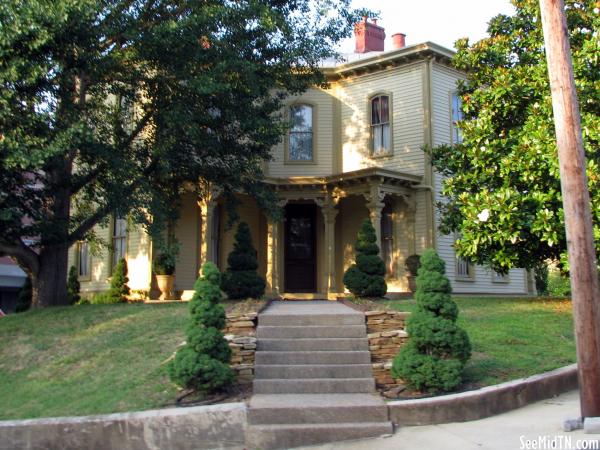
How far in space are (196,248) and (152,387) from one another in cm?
1047

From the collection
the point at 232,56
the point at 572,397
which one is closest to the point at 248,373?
the point at 572,397

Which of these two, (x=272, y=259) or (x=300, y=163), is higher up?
(x=300, y=163)

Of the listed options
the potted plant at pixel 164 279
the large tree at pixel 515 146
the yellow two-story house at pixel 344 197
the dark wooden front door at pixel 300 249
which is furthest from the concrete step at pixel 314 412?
the dark wooden front door at pixel 300 249

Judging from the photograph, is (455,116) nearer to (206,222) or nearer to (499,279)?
(499,279)

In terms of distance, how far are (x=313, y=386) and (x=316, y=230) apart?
11.6 m

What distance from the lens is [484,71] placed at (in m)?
14.2

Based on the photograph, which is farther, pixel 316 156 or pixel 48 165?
pixel 316 156

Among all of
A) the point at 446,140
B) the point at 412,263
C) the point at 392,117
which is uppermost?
the point at 392,117

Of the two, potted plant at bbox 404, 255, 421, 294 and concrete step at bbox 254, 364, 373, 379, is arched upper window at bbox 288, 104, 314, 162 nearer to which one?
potted plant at bbox 404, 255, 421, 294

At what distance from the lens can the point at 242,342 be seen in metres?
8.41

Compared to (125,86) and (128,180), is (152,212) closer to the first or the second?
(128,180)

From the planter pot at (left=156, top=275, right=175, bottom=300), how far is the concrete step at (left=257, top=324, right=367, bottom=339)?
836 centimetres

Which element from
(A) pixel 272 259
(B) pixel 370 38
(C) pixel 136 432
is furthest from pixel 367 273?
(B) pixel 370 38

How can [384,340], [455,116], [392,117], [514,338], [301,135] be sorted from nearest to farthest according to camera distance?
[384,340]
[514,338]
[392,117]
[455,116]
[301,135]
